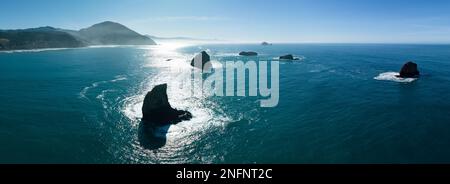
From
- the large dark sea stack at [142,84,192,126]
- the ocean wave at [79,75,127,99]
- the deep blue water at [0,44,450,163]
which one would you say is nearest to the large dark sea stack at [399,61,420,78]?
the deep blue water at [0,44,450,163]

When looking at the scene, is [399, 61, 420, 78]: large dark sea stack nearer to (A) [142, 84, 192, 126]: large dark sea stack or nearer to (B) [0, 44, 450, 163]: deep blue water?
(B) [0, 44, 450, 163]: deep blue water

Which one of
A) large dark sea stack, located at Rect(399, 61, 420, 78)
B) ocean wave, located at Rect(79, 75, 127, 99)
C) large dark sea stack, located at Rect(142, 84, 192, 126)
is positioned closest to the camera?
large dark sea stack, located at Rect(142, 84, 192, 126)

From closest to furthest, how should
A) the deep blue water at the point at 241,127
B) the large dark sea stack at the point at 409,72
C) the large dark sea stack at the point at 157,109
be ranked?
the deep blue water at the point at 241,127 → the large dark sea stack at the point at 157,109 → the large dark sea stack at the point at 409,72

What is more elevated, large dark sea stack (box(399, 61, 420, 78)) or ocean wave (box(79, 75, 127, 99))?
large dark sea stack (box(399, 61, 420, 78))

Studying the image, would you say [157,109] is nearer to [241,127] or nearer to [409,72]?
[241,127]

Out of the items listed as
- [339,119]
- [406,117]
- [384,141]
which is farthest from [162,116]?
[406,117]

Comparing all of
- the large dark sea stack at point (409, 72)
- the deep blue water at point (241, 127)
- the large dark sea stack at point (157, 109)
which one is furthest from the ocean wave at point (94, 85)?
the large dark sea stack at point (409, 72)

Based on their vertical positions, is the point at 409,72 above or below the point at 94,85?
above

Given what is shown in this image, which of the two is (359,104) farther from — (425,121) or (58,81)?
(58,81)

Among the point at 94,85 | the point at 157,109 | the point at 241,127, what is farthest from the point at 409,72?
the point at 94,85

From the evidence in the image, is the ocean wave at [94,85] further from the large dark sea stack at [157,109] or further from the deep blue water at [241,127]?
the large dark sea stack at [157,109]
